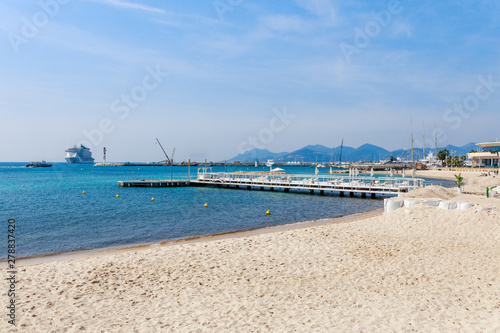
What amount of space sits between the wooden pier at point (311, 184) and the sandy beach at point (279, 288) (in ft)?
74.4

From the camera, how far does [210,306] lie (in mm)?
7688

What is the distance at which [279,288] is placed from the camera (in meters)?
8.82

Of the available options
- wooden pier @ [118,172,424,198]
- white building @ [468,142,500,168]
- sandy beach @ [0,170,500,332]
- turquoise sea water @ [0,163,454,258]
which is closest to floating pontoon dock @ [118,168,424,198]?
wooden pier @ [118,172,424,198]

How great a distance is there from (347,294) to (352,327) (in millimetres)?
1829

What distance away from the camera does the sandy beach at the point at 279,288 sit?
6.80 metres

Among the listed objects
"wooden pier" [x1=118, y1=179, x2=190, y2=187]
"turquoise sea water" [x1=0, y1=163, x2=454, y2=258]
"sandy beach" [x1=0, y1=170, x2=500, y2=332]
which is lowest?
"turquoise sea water" [x1=0, y1=163, x2=454, y2=258]

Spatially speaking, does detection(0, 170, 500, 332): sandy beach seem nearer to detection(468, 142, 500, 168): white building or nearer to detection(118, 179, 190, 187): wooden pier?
detection(118, 179, 190, 187): wooden pier

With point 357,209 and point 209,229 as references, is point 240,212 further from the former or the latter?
point 357,209

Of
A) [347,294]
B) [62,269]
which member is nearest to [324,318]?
[347,294]

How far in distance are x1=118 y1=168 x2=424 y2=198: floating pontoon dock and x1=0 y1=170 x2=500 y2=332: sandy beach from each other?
22.7 metres

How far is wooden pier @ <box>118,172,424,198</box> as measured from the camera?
1436 inches

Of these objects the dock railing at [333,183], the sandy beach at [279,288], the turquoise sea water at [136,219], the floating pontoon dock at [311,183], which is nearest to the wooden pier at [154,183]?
the floating pontoon dock at [311,183]

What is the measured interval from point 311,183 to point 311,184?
0.31m

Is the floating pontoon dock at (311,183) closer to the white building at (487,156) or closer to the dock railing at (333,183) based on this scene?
the dock railing at (333,183)
